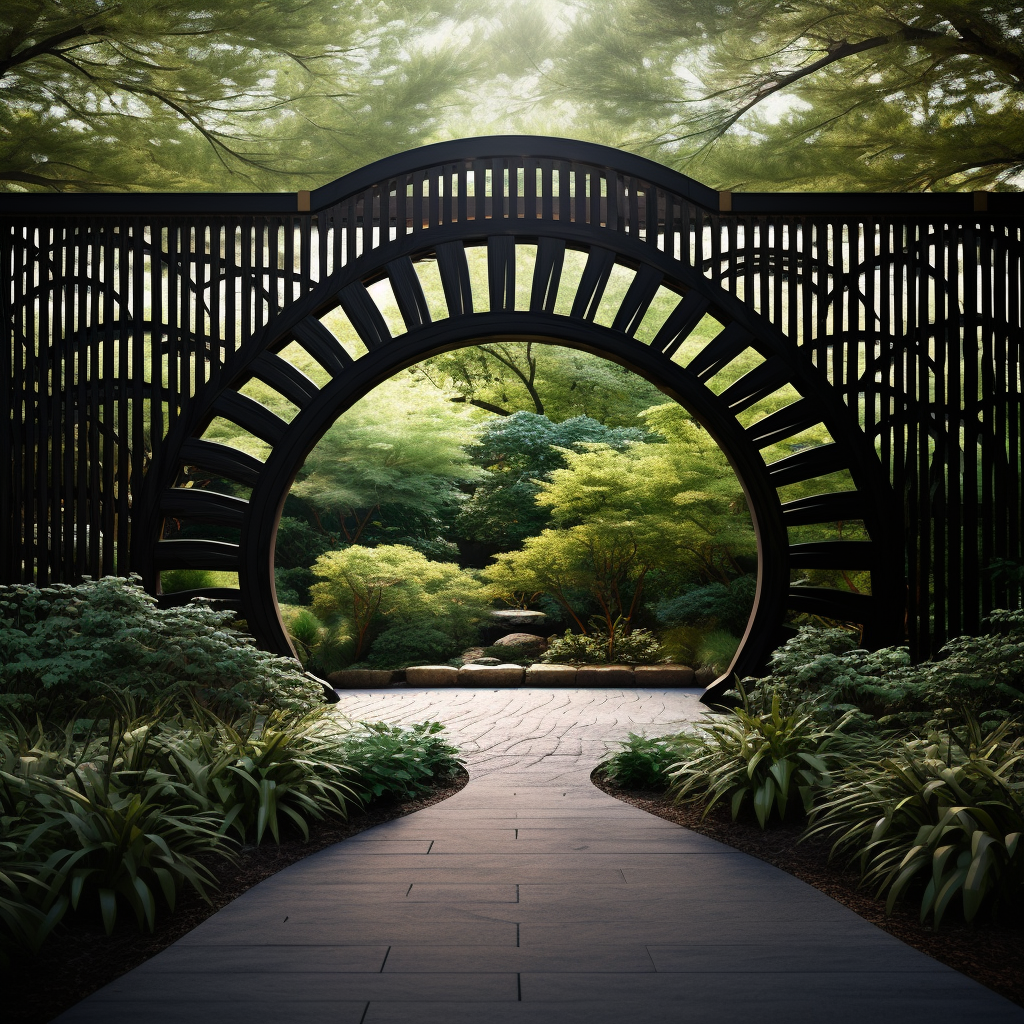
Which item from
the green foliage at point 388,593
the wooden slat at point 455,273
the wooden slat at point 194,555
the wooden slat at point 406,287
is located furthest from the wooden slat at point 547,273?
the green foliage at point 388,593

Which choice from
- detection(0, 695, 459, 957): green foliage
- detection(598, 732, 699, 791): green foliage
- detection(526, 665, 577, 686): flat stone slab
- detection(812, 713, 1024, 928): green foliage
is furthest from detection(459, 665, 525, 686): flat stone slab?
detection(812, 713, 1024, 928): green foliage

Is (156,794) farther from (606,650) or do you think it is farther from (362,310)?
(606,650)

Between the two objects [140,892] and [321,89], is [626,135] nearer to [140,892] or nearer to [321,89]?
[321,89]

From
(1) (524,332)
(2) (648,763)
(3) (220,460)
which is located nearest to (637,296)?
(1) (524,332)

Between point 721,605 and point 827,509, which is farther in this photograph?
point 721,605

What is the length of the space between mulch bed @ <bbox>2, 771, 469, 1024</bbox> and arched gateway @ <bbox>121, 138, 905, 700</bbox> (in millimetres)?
3312

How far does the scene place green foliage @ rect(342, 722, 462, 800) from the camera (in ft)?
14.8

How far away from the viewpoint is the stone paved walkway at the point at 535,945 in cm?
248

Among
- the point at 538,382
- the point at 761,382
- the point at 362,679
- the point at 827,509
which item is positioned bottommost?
the point at 362,679

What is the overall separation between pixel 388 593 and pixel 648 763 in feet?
25.0

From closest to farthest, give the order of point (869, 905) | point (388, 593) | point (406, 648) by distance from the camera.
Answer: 1. point (869, 905)
2. point (406, 648)
3. point (388, 593)

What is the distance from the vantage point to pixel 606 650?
38.5 feet

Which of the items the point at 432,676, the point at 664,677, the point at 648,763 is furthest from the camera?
the point at 432,676

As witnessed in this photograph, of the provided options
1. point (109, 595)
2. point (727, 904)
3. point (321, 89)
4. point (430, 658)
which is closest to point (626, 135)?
point (321, 89)
